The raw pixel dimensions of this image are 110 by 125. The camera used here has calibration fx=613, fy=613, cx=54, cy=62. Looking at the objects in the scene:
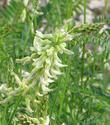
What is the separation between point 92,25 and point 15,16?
56.6 inches

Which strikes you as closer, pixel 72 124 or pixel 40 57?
pixel 40 57

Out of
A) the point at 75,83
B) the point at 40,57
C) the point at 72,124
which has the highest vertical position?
the point at 40,57

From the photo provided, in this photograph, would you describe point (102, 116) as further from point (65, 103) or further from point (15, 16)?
point (15, 16)

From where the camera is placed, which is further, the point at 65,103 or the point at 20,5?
the point at 20,5

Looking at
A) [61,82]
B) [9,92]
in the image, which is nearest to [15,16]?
[61,82]

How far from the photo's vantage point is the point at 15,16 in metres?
2.89

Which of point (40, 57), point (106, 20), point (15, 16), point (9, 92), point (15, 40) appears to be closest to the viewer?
point (40, 57)

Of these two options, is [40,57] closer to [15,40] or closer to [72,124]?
[72,124]

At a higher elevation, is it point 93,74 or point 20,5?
point 20,5

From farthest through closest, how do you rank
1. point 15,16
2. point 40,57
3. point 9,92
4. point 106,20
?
point 15,16 < point 106,20 < point 9,92 < point 40,57

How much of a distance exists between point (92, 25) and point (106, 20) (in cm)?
65

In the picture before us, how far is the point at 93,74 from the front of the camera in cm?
242

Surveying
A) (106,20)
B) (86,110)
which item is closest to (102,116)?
(86,110)

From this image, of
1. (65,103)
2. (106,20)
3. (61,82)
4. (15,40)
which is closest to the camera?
(61,82)
